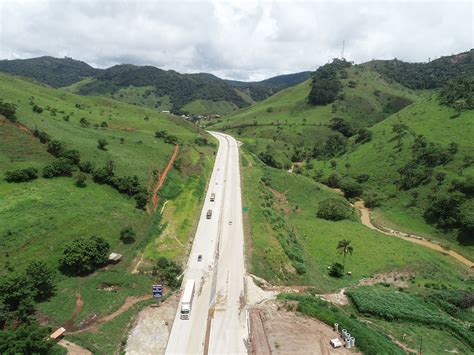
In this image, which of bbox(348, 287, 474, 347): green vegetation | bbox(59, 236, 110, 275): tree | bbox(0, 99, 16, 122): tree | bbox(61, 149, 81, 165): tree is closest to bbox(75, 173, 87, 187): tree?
bbox(61, 149, 81, 165): tree

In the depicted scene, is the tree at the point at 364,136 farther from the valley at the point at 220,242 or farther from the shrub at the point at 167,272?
the shrub at the point at 167,272

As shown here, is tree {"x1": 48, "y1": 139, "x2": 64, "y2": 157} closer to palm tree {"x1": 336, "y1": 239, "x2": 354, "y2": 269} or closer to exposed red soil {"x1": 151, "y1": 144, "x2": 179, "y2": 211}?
exposed red soil {"x1": 151, "y1": 144, "x2": 179, "y2": 211}

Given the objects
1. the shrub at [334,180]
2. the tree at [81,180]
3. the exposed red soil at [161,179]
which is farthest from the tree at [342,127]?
the tree at [81,180]

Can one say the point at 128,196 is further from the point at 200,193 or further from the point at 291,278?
the point at 291,278

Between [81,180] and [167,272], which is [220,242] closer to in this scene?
[167,272]

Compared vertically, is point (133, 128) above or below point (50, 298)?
above

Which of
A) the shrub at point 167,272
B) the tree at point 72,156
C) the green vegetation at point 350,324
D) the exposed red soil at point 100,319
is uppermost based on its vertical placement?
the tree at point 72,156

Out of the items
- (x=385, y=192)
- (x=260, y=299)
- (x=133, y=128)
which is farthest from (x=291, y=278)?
(x=133, y=128)
